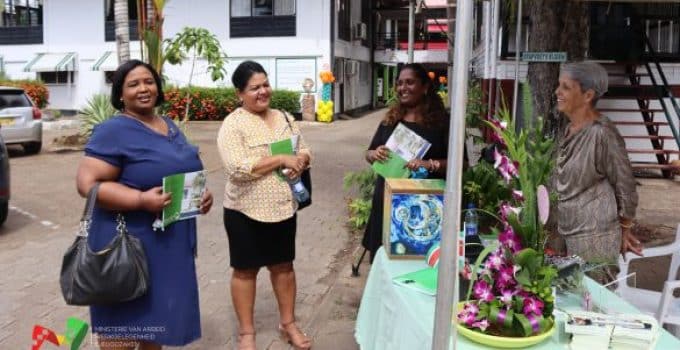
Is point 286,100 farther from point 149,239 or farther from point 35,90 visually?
point 149,239

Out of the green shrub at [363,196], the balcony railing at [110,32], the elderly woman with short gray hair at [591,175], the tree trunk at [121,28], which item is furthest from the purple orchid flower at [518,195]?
the balcony railing at [110,32]

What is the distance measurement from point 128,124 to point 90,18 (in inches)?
957

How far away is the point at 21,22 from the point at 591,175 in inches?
1082

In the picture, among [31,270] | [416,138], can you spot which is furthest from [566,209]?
[31,270]

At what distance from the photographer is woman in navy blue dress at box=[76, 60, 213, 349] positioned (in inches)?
98.7

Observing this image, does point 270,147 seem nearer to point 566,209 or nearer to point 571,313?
point 566,209

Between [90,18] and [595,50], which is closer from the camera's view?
[595,50]

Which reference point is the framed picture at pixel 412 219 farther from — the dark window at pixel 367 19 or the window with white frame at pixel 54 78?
the dark window at pixel 367 19

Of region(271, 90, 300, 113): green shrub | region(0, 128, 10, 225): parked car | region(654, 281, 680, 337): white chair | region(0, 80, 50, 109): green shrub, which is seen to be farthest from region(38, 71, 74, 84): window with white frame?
region(654, 281, 680, 337): white chair

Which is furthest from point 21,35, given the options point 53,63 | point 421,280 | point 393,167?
point 421,280

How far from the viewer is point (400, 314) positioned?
7.79 ft

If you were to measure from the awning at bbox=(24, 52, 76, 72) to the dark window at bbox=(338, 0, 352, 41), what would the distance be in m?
10.5

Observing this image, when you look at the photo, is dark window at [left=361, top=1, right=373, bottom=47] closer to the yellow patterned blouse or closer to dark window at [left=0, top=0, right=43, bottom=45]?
dark window at [left=0, top=0, right=43, bottom=45]

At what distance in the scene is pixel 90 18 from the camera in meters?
24.4
